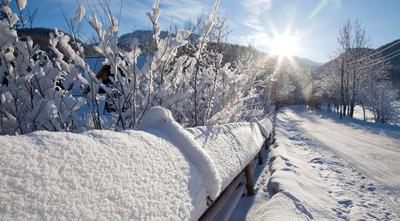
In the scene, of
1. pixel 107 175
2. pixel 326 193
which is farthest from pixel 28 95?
pixel 326 193

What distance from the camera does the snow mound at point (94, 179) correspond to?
0.75 metres

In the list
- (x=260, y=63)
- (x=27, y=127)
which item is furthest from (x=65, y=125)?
(x=260, y=63)

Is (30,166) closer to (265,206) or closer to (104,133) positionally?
(104,133)

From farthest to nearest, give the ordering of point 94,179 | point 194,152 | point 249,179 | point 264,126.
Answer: point 264,126 → point 249,179 → point 194,152 → point 94,179

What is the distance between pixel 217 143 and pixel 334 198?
11.7ft

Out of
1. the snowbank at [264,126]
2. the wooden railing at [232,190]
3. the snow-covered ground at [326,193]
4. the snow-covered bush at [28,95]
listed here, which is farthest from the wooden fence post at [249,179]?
the snow-covered bush at [28,95]

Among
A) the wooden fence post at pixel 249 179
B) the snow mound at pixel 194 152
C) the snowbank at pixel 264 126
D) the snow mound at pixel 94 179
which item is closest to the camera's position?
the snow mound at pixel 94 179

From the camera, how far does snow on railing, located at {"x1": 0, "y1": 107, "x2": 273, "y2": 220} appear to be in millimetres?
765

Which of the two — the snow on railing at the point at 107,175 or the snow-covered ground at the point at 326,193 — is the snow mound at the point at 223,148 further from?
the snow-covered ground at the point at 326,193

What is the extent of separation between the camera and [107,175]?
99 cm

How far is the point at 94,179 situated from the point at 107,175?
0.06m

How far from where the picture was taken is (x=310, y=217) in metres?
3.62

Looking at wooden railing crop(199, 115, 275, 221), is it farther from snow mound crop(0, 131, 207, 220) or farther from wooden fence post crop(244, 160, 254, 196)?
snow mound crop(0, 131, 207, 220)

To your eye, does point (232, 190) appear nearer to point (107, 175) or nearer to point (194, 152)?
point (194, 152)
